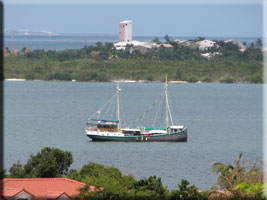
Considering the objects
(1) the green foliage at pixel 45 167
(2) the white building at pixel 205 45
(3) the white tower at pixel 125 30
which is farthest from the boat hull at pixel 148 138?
(2) the white building at pixel 205 45

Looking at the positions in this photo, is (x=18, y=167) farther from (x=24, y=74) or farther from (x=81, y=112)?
(x=24, y=74)

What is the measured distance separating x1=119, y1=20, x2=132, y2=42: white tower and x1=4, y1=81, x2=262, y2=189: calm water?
10.7ft

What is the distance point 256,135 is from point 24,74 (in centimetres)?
1922

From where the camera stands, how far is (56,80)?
110 feet

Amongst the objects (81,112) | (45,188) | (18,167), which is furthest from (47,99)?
(45,188)

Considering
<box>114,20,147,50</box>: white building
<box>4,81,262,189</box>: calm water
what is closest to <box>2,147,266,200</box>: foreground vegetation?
<box>4,81,262,189</box>: calm water

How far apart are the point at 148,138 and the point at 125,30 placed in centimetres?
2110

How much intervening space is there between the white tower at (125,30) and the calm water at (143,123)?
3248mm

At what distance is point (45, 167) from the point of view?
661 cm

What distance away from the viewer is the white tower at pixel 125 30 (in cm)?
3269

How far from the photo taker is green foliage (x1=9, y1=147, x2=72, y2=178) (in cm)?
661

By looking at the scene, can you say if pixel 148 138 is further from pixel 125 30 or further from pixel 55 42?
pixel 55 42

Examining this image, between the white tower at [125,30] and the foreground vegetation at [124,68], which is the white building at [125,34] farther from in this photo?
the foreground vegetation at [124,68]

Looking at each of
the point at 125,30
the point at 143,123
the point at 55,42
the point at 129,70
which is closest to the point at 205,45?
the point at 125,30
